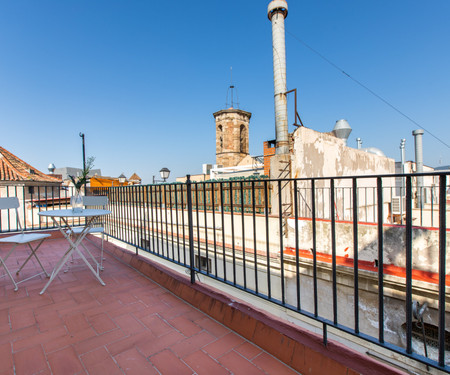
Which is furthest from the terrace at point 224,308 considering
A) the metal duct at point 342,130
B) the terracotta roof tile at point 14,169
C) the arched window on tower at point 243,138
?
the arched window on tower at point 243,138

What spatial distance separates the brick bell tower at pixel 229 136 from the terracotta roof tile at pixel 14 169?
17.4 m

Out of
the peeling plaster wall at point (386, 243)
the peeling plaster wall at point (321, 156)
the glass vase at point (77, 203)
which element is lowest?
the peeling plaster wall at point (386, 243)

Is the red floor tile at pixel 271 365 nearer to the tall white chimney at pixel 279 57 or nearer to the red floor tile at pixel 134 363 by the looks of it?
the red floor tile at pixel 134 363

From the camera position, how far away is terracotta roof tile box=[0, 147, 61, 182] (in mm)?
14352

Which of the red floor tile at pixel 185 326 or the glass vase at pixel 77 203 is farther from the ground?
the glass vase at pixel 77 203

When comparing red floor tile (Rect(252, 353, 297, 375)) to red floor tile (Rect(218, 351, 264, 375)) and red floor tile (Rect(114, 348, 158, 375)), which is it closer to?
red floor tile (Rect(218, 351, 264, 375))

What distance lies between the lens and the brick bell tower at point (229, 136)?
28.6 meters

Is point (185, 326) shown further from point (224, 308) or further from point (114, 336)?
point (114, 336)

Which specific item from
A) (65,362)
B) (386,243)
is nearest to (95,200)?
(65,362)

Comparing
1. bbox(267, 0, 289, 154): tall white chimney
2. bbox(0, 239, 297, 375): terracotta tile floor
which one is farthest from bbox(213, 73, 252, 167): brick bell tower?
bbox(0, 239, 297, 375): terracotta tile floor

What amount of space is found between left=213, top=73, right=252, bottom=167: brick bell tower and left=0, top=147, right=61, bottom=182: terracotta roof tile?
17.4 meters

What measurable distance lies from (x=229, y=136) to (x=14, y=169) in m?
19.8

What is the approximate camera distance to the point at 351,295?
5219 millimetres

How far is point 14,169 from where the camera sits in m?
15.1
